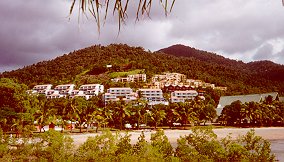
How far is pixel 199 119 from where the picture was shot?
6988cm

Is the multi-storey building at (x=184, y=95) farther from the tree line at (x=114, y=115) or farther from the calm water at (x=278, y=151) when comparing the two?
the calm water at (x=278, y=151)

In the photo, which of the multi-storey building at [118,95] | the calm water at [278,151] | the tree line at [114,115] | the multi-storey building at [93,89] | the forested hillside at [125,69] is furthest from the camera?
the forested hillside at [125,69]

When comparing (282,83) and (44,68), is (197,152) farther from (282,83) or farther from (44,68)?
(44,68)

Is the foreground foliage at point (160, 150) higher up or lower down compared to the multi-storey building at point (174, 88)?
lower down

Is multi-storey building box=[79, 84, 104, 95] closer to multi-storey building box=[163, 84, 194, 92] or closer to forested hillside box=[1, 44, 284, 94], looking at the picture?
forested hillside box=[1, 44, 284, 94]

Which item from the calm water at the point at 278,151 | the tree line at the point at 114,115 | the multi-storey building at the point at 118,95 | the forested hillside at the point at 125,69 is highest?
the forested hillside at the point at 125,69

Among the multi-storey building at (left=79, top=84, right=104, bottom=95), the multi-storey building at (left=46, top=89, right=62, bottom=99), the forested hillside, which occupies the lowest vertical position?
the multi-storey building at (left=46, top=89, right=62, bottom=99)

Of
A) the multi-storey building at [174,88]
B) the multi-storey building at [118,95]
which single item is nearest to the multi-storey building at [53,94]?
the multi-storey building at [118,95]

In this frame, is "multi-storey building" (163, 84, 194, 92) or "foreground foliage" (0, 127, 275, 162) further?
"multi-storey building" (163, 84, 194, 92)

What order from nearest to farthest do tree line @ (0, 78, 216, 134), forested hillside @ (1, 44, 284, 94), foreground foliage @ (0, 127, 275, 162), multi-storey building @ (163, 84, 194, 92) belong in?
1. foreground foliage @ (0, 127, 275, 162)
2. tree line @ (0, 78, 216, 134)
3. multi-storey building @ (163, 84, 194, 92)
4. forested hillside @ (1, 44, 284, 94)

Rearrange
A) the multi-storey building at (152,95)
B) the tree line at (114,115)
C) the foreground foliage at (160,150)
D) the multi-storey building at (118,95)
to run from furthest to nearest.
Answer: the multi-storey building at (152,95)
the multi-storey building at (118,95)
the tree line at (114,115)
the foreground foliage at (160,150)

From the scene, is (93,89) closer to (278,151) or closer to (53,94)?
(53,94)

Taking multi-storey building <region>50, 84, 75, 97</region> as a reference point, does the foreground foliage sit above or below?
below

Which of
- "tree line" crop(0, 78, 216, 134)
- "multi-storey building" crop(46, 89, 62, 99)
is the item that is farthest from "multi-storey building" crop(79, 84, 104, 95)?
"tree line" crop(0, 78, 216, 134)
